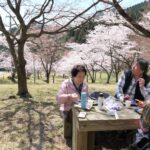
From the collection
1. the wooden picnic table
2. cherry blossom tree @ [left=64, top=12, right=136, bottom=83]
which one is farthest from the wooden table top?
cherry blossom tree @ [left=64, top=12, right=136, bottom=83]

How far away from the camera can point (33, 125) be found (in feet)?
18.8

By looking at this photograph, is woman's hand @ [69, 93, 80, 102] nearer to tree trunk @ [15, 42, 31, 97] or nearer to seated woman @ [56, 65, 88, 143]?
seated woman @ [56, 65, 88, 143]

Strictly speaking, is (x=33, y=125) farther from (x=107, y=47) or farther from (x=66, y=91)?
(x=107, y=47)

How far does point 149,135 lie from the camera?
3.80m

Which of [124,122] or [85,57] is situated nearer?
[124,122]

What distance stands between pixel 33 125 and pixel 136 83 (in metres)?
2.04

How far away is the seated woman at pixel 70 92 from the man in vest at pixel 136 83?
2.08 ft

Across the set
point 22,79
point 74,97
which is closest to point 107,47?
point 22,79

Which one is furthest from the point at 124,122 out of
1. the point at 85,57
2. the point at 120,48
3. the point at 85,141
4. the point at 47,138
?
the point at 85,57

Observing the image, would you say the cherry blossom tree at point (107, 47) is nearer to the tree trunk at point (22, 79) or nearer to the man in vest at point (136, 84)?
the tree trunk at point (22, 79)

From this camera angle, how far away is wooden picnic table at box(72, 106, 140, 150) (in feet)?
11.9

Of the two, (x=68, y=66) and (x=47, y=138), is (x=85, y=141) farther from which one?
(x=68, y=66)

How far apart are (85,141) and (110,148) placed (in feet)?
3.10

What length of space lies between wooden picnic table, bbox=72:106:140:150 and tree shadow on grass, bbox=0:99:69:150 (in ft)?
2.84
